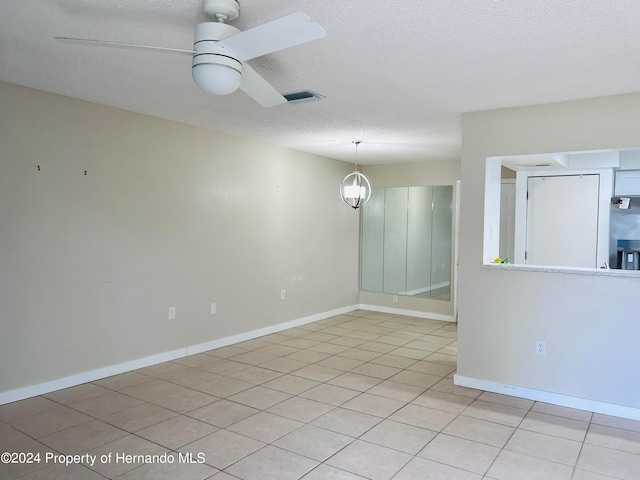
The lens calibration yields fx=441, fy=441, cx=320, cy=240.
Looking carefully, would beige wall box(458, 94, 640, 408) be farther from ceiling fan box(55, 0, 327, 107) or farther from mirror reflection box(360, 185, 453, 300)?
mirror reflection box(360, 185, 453, 300)

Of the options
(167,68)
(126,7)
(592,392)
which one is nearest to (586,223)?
(592,392)

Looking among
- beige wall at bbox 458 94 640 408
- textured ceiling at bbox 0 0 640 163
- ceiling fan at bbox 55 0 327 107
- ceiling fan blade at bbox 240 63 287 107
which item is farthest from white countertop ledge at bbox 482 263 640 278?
ceiling fan at bbox 55 0 327 107

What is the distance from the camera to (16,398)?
10.9 ft

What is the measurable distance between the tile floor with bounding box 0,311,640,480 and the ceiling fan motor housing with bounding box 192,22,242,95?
2.03 metres

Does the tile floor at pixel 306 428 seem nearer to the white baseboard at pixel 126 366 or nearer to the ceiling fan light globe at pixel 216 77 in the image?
the white baseboard at pixel 126 366

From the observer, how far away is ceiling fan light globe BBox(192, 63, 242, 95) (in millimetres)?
1927

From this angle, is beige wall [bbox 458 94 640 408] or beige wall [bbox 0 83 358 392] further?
beige wall [bbox 0 83 358 392]

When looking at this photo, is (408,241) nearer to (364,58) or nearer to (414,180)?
(414,180)

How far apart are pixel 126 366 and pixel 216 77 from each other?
121 inches

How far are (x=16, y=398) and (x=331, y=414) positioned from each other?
237cm

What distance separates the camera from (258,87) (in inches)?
90.8

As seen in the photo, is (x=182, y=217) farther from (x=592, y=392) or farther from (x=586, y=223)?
(x=586, y=223)

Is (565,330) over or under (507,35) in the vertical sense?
under

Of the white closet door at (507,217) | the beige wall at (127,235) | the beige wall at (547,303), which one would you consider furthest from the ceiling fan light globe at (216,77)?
the white closet door at (507,217)
